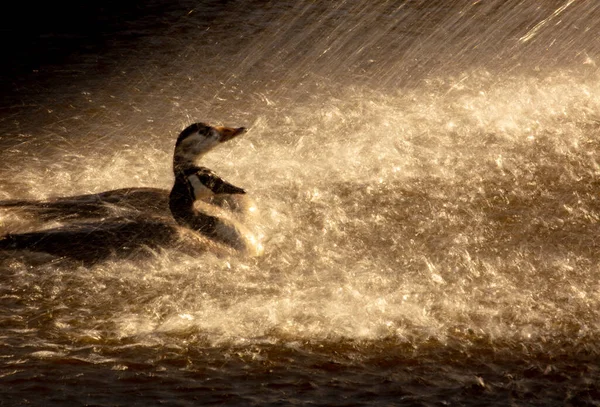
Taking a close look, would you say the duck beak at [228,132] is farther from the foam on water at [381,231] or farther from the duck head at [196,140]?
the foam on water at [381,231]

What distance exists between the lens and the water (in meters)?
4.93

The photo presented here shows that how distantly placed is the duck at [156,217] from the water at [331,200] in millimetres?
115

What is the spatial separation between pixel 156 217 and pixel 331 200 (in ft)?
4.48

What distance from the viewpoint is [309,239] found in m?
6.49

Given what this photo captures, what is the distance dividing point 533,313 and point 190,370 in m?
2.08

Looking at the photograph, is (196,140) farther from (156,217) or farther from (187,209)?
(156,217)

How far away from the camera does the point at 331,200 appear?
277 inches

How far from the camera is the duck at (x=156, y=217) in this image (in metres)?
6.21

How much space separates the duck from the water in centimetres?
12

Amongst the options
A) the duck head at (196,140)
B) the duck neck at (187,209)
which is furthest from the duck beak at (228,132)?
the duck neck at (187,209)

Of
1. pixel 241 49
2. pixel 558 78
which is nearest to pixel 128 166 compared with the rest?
pixel 241 49

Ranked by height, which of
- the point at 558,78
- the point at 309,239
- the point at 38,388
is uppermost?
the point at 558,78

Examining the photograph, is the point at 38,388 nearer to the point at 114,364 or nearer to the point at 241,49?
the point at 114,364

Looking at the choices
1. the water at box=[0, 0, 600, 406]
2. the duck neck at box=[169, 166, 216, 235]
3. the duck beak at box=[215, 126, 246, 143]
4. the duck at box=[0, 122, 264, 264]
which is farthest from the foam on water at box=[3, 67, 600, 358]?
the duck beak at box=[215, 126, 246, 143]
